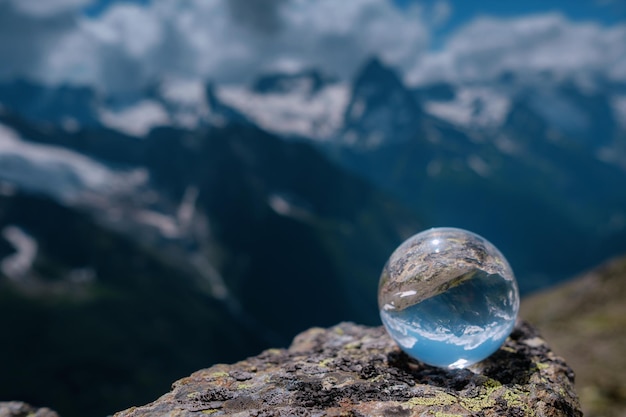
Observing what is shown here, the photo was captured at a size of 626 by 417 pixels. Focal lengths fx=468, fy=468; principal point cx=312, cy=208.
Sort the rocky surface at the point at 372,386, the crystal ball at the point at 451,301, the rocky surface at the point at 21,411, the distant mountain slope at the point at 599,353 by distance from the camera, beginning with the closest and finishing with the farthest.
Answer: the rocky surface at the point at 372,386 < the crystal ball at the point at 451,301 < the rocky surface at the point at 21,411 < the distant mountain slope at the point at 599,353

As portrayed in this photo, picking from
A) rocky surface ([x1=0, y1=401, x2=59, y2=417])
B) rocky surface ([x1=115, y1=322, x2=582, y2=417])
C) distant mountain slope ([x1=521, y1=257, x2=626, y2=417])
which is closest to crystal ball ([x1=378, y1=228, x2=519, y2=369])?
rocky surface ([x1=115, y1=322, x2=582, y2=417])

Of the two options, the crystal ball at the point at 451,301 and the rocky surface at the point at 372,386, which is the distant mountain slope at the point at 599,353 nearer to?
the rocky surface at the point at 372,386

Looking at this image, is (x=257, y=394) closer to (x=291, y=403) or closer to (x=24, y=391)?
(x=291, y=403)

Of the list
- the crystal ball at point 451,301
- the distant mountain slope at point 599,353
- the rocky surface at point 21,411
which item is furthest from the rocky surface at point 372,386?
the distant mountain slope at point 599,353

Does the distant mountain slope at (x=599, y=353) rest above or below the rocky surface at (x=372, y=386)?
above

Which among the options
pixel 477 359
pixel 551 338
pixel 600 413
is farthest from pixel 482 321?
pixel 551 338

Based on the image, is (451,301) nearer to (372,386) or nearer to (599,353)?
(372,386)

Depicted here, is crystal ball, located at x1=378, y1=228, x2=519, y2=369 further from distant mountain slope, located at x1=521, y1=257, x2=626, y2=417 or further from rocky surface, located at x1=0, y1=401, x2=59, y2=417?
distant mountain slope, located at x1=521, y1=257, x2=626, y2=417
